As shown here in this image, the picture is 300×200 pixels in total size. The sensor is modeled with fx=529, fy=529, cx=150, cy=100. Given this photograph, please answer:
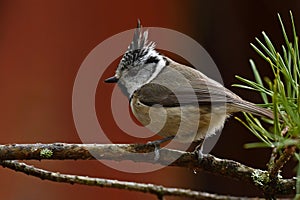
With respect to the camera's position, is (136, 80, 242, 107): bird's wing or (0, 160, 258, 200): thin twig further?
(136, 80, 242, 107): bird's wing

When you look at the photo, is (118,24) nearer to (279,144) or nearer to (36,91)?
(36,91)

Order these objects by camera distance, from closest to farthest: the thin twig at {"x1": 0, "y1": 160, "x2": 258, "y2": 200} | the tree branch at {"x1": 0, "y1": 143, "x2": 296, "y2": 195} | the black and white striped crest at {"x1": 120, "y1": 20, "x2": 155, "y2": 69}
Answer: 1. the thin twig at {"x1": 0, "y1": 160, "x2": 258, "y2": 200}
2. the tree branch at {"x1": 0, "y1": 143, "x2": 296, "y2": 195}
3. the black and white striped crest at {"x1": 120, "y1": 20, "x2": 155, "y2": 69}

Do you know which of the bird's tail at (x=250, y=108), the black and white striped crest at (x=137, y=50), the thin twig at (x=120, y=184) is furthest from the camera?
the black and white striped crest at (x=137, y=50)

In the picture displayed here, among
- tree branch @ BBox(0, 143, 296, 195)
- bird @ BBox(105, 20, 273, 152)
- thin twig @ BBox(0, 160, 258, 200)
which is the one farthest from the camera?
bird @ BBox(105, 20, 273, 152)

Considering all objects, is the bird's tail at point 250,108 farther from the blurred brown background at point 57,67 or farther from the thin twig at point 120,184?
the blurred brown background at point 57,67

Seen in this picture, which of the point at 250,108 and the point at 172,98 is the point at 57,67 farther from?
the point at 250,108

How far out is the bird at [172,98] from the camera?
68.5 inches

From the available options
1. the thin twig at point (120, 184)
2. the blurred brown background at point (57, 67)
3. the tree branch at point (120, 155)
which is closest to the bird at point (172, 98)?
the tree branch at point (120, 155)

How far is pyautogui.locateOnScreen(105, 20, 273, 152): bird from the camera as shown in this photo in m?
1.74

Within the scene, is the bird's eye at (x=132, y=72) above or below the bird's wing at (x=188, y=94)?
above

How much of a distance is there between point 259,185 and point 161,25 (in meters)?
1.98

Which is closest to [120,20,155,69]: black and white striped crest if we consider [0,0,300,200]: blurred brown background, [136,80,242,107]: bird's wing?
[136,80,242,107]: bird's wing

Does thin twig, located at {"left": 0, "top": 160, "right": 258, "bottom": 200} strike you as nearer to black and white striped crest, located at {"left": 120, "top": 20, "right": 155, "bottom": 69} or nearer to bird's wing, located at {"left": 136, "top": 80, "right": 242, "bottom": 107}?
bird's wing, located at {"left": 136, "top": 80, "right": 242, "bottom": 107}

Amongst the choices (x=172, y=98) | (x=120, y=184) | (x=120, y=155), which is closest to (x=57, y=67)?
(x=172, y=98)
